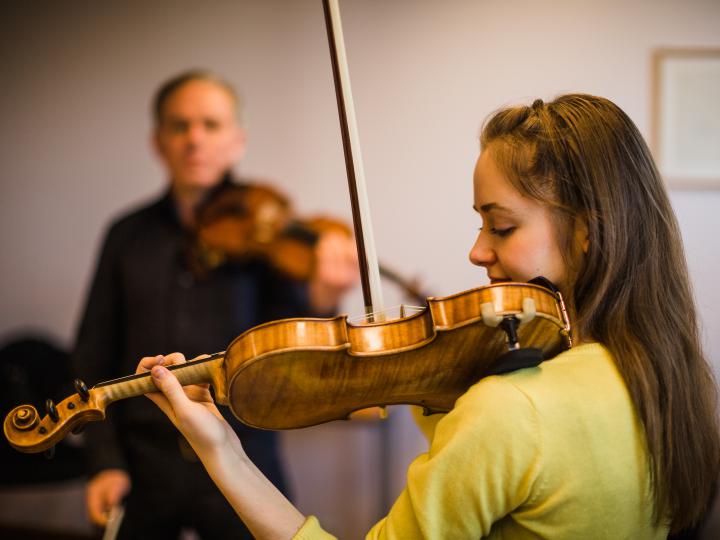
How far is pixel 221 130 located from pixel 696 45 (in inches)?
76.5

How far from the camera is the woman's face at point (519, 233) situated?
0.90 meters

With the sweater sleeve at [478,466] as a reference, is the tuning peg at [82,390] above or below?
above

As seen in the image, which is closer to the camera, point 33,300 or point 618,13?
point 618,13

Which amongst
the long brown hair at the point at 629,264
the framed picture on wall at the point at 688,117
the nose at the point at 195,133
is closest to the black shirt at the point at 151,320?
the nose at the point at 195,133

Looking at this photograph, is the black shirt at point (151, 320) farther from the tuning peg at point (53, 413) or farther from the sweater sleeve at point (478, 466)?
the sweater sleeve at point (478, 466)

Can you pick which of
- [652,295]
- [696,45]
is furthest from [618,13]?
[652,295]

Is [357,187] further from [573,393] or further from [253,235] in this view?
[253,235]

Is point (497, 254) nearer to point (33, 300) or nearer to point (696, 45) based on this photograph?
point (696, 45)

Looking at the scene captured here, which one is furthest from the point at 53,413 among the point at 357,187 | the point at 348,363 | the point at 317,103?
the point at 317,103

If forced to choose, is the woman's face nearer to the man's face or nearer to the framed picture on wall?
the man's face

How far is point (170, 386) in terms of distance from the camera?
35.7 inches

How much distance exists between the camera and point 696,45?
263cm

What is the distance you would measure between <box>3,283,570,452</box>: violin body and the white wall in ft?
6.26

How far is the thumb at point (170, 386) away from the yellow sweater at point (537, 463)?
0.32 m
